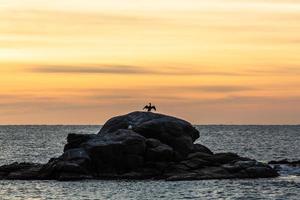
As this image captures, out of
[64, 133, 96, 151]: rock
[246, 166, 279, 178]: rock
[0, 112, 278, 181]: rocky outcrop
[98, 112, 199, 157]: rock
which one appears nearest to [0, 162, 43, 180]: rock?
[0, 112, 278, 181]: rocky outcrop

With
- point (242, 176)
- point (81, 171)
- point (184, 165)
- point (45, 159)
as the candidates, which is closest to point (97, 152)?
point (81, 171)

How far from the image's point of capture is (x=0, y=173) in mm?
89062

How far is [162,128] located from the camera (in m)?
91.3

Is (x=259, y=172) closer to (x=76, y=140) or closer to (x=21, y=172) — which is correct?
(x=76, y=140)

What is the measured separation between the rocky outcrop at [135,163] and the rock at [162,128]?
0.27m

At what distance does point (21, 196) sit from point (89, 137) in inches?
848

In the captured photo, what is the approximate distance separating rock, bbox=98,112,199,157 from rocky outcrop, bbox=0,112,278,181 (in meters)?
0.27

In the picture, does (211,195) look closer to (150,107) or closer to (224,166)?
(224,166)

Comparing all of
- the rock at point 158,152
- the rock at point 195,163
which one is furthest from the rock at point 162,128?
the rock at point 195,163

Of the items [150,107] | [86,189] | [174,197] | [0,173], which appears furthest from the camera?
[150,107]

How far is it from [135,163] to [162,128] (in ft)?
24.8

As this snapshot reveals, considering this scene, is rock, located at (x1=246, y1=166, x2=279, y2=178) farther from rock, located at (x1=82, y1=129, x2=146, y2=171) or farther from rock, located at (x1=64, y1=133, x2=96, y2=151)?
rock, located at (x1=64, y1=133, x2=96, y2=151)

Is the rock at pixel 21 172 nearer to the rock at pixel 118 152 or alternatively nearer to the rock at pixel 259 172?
the rock at pixel 118 152

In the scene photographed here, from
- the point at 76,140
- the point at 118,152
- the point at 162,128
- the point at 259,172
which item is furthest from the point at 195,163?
the point at 76,140
